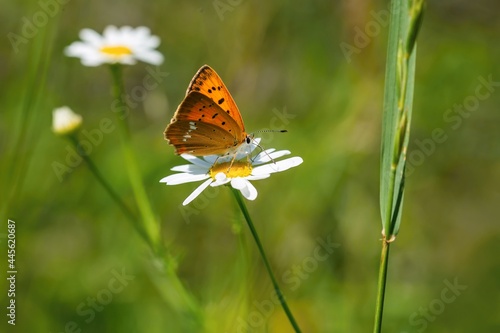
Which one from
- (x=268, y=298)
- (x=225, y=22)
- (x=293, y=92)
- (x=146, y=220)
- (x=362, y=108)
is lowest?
(x=268, y=298)

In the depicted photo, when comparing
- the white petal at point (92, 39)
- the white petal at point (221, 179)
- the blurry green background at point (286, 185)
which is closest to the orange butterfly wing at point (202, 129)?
the white petal at point (221, 179)

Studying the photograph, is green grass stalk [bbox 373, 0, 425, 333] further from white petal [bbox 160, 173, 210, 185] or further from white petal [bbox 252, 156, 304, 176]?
white petal [bbox 160, 173, 210, 185]

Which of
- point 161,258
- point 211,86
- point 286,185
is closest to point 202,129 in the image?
point 211,86

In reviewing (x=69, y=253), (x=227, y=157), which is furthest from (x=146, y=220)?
(x=69, y=253)

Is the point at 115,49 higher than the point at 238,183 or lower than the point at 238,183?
higher

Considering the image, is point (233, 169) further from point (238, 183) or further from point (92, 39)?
point (92, 39)

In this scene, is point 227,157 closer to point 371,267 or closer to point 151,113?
point 151,113

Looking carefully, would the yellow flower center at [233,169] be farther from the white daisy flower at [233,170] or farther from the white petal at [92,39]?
the white petal at [92,39]
